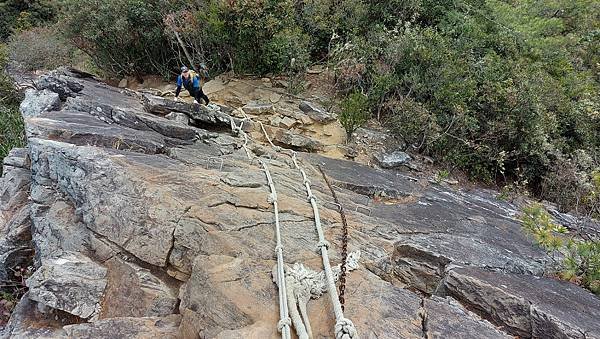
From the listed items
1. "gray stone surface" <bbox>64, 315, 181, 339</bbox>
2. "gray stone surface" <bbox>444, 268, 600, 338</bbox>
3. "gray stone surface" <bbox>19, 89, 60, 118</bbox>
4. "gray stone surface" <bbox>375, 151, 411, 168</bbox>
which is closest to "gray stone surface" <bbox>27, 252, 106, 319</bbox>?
"gray stone surface" <bbox>64, 315, 181, 339</bbox>

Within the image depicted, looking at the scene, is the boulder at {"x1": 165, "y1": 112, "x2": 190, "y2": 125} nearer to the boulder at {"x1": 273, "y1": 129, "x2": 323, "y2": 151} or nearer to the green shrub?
the boulder at {"x1": 273, "y1": 129, "x2": 323, "y2": 151}

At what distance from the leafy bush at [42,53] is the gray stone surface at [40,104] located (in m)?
11.3

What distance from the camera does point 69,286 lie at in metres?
3.32

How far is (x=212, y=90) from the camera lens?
10008mm

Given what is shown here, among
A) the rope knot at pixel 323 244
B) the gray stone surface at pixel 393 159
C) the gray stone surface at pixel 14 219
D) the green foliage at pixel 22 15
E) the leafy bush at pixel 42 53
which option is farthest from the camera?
the green foliage at pixel 22 15

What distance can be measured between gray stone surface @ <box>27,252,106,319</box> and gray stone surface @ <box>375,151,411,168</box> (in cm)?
522

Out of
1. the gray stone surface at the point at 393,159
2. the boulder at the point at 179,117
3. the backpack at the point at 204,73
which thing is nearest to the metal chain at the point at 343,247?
the gray stone surface at the point at 393,159

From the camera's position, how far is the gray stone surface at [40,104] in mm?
6410

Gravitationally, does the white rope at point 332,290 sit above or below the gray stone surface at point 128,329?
above

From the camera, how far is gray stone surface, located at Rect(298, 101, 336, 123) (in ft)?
27.7

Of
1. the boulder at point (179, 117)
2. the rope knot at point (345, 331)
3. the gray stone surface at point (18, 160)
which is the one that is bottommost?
the gray stone surface at point (18, 160)

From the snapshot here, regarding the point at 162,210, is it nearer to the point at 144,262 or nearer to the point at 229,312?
the point at 144,262

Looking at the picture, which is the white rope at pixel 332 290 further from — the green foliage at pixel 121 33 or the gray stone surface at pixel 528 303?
the green foliage at pixel 121 33

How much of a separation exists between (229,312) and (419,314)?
1396 mm
